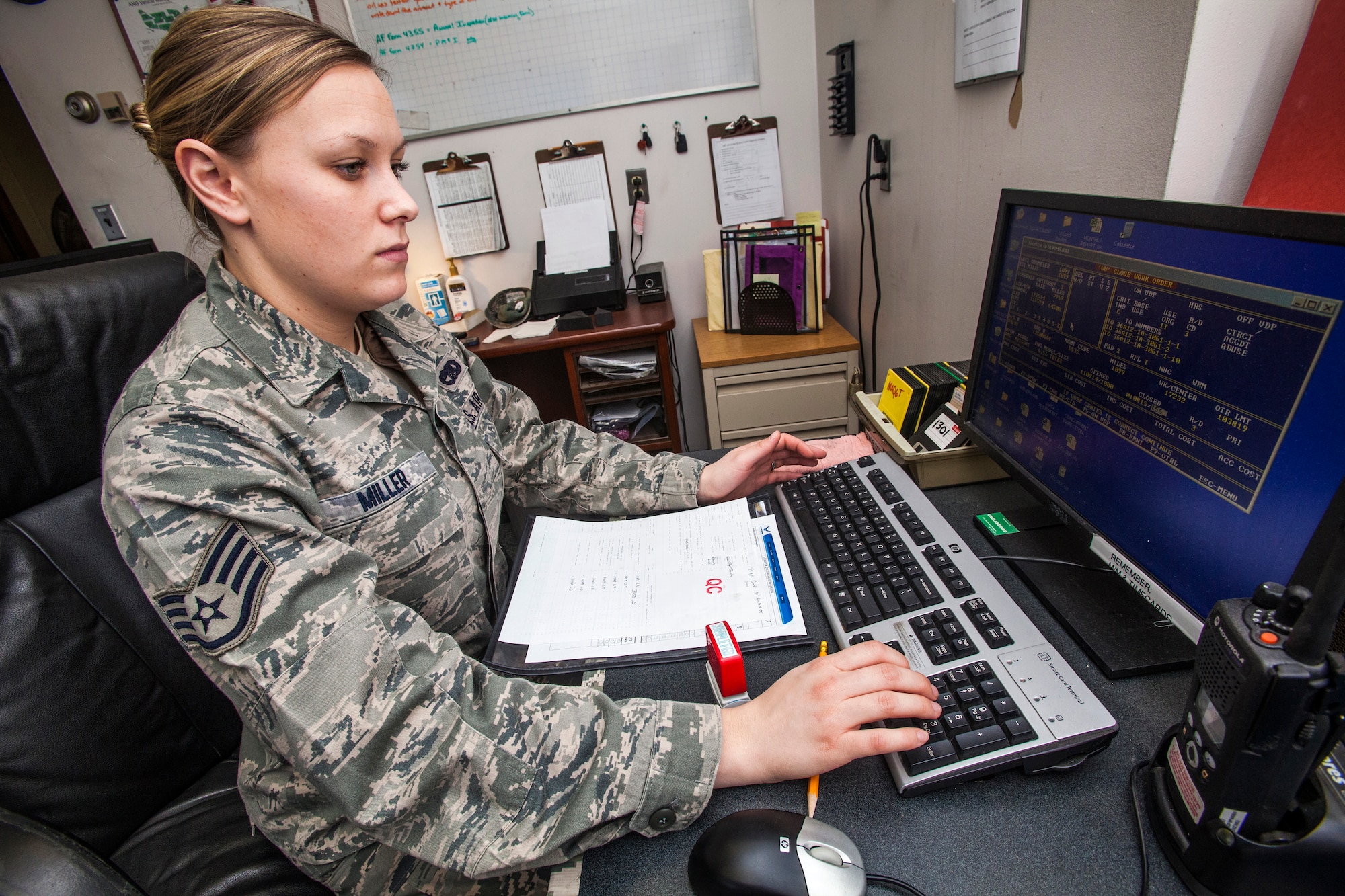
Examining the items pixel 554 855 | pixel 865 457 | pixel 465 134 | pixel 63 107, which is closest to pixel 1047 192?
A: pixel 865 457

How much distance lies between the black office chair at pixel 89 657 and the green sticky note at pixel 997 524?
871 mm

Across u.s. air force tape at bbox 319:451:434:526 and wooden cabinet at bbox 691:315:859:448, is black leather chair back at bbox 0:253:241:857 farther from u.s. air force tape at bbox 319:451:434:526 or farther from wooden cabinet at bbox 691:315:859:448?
wooden cabinet at bbox 691:315:859:448

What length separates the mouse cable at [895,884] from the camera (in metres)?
0.40

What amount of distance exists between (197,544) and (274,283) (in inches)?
13.9

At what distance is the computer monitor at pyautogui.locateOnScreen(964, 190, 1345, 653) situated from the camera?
0.39 metres

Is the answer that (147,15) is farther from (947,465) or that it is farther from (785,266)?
(947,465)

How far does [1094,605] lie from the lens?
596 mm

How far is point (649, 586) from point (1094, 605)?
17.2 inches

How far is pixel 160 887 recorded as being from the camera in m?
0.69

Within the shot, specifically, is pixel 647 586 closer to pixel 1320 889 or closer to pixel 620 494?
pixel 620 494

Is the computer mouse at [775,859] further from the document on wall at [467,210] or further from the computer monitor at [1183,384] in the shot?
the document on wall at [467,210]

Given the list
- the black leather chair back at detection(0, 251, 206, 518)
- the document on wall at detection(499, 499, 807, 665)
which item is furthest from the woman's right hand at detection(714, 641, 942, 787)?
the black leather chair back at detection(0, 251, 206, 518)

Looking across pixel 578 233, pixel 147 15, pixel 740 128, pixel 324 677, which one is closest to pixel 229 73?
pixel 324 677

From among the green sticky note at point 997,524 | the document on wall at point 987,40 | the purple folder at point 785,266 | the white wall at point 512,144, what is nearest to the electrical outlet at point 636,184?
the white wall at point 512,144
